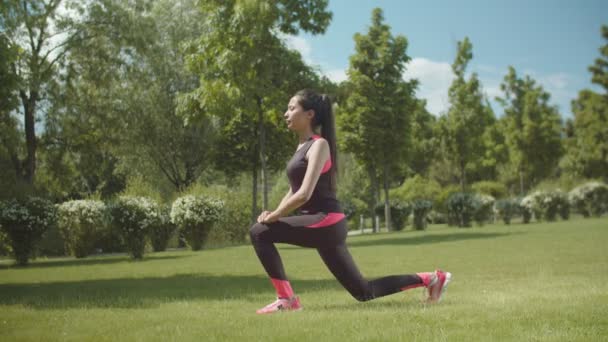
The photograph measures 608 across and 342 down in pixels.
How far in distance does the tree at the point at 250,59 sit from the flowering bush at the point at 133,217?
4.65 meters

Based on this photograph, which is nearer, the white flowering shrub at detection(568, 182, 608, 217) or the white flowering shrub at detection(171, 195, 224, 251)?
the white flowering shrub at detection(171, 195, 224, 251)

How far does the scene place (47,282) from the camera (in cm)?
1127

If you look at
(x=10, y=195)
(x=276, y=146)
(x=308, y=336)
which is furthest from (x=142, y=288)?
(x=276, y=146)

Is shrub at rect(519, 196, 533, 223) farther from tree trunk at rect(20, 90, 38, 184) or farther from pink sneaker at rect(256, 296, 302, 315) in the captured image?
pink sneaker at rect(256, 296, 302, 315)

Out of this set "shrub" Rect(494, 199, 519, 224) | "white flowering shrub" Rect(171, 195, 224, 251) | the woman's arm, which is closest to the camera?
the woman's arm

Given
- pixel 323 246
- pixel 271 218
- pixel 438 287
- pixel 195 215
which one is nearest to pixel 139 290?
pixel 271 218

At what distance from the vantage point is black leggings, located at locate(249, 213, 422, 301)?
5.54 metres

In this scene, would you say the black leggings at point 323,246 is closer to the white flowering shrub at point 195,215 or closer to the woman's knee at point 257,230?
the woman's knee at point 257,230

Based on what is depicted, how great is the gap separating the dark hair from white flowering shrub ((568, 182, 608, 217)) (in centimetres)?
3318

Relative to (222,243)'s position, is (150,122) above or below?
above

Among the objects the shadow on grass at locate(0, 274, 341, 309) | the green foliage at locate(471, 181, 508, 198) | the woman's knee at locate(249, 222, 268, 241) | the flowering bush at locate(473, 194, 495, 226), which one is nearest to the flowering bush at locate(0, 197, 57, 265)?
the shadow on grass at locate(0, 274, 341, 309)

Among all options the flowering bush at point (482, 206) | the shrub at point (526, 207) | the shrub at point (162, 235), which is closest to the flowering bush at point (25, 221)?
the shrub at point (162, 235)

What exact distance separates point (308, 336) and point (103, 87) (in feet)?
93.8

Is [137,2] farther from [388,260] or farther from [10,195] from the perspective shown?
[388,260]
